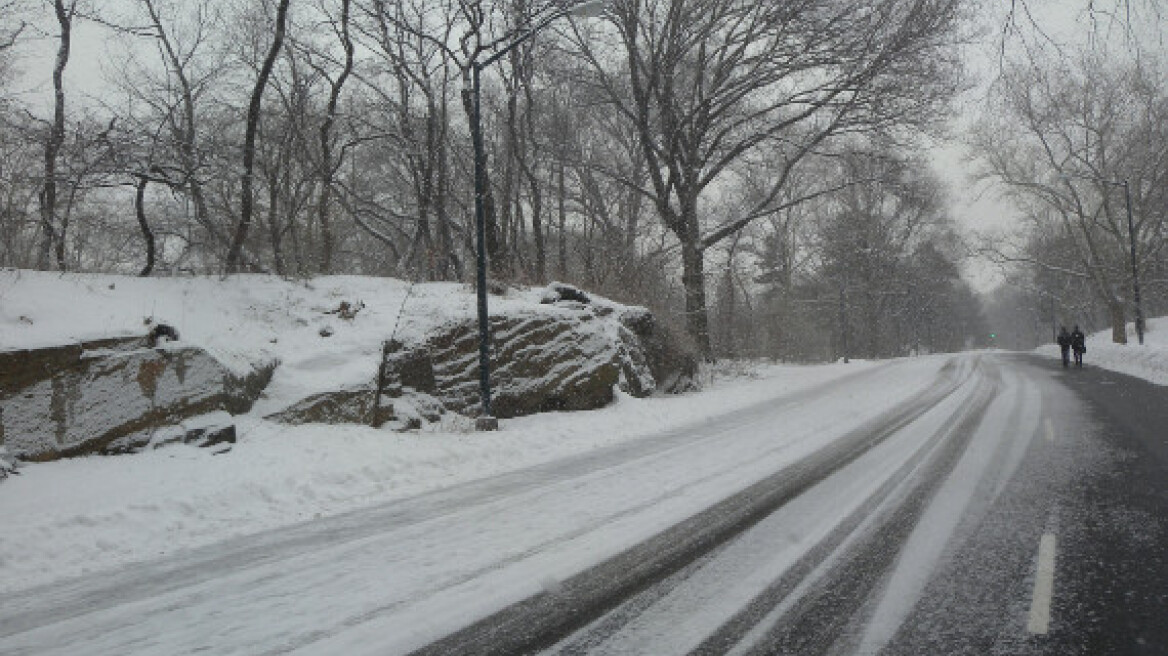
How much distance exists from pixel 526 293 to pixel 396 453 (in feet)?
24.9

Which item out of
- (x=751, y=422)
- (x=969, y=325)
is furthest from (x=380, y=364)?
(x=969, y=325)

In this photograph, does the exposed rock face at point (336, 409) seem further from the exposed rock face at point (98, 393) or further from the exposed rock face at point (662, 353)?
→ the exposed rock face at point (662, 353)

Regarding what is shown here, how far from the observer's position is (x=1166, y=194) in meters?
41.8

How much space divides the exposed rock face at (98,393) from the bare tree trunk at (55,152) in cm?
319

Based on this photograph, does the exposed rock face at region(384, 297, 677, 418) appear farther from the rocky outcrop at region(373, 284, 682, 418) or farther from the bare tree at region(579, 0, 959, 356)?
the bare tree at region(579, 0, 959, 356)

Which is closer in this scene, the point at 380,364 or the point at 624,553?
the point at 624,553

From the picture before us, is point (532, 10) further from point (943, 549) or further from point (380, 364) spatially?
point (943, 549)

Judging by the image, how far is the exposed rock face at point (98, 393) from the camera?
8.22m

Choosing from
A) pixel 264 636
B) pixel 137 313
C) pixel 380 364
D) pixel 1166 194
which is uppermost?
pixel 1166 194

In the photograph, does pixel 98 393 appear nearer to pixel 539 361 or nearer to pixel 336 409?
pixel 336 409

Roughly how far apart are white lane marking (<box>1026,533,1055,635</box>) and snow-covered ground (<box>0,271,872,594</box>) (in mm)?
5855

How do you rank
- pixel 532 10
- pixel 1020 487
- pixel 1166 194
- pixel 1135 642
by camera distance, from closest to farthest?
pixel 1135 642, pixel 1020 487, pixel 532 10, pixel 1166 194

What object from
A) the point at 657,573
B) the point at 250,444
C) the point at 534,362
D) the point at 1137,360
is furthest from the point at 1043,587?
the point at 1137,360

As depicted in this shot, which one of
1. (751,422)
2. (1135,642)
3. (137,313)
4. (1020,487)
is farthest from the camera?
(751,422)
